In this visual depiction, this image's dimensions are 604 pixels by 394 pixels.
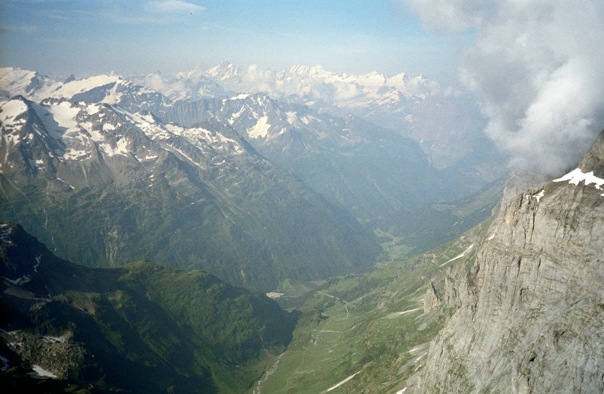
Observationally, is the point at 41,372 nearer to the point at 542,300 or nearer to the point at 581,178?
the point at 542,300

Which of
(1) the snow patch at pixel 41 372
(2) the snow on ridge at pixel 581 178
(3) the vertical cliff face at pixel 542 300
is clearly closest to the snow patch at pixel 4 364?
(1) the snow patch at pixel 41 372

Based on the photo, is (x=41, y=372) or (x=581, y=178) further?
(x=41, y=372)

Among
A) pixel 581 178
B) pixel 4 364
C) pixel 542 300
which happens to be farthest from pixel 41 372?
pixel 581 178

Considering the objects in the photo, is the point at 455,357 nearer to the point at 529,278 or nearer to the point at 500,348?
the point at 500,348

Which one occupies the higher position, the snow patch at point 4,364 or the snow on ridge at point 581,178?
the snow on ridge at point 581,178

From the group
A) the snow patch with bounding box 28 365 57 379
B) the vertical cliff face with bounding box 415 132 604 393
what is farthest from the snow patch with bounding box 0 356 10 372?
the vertical cliff face with bounding box 415 132 604 393

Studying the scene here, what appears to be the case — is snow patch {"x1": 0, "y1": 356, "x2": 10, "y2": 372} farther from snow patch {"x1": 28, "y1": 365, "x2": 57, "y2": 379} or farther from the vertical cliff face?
the vertical cliff face

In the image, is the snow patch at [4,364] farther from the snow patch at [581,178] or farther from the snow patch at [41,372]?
the snow patch at [581,178]

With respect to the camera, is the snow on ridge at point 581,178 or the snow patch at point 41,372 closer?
the snow on ridge at point 581,178

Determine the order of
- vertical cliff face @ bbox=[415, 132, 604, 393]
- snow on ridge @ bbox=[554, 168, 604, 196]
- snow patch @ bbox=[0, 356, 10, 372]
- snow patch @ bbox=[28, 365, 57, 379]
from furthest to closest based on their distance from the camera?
snow patch @ bbox=[28, 365, 57, 379]
snow patch @ bbox=[0, 356, 10, 372]
snow on ridge @ bbox=[554, 168, 604, 196]
vertical cliff face @ bbox=[415, 132, 604, 393]
